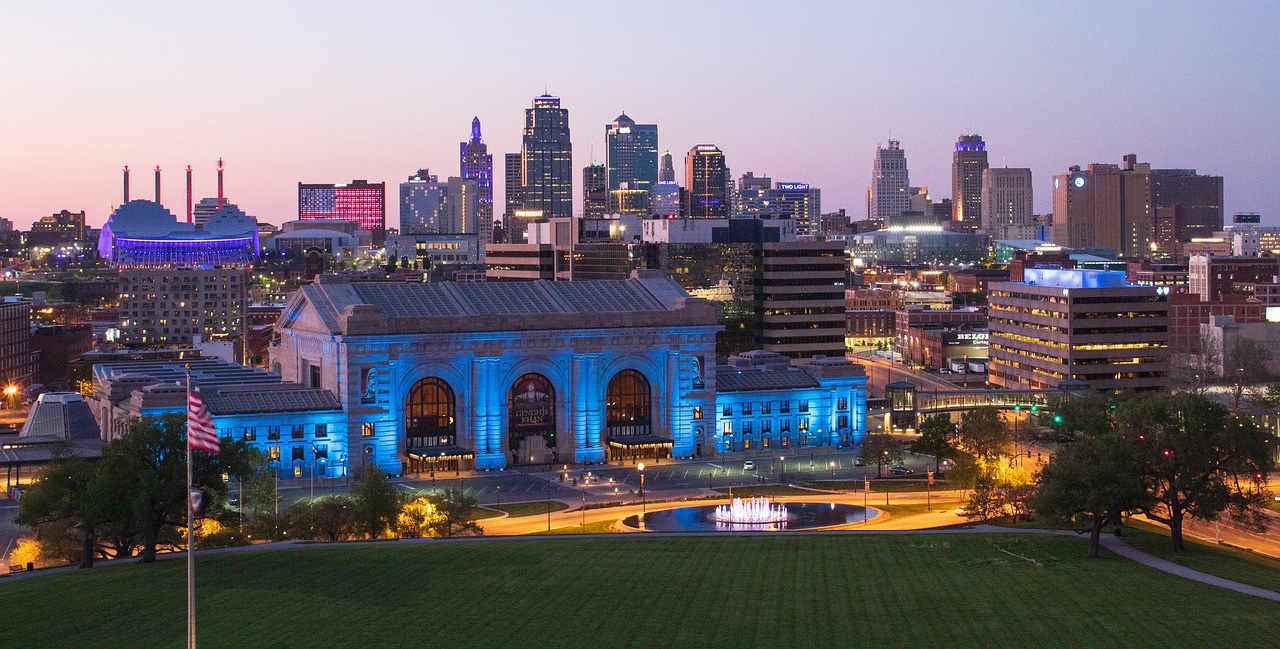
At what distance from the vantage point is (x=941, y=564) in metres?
85.5

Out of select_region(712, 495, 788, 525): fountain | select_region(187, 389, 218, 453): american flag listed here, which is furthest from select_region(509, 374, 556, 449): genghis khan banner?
select_region(187, 389, 218, 453): american flag

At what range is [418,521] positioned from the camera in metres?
104

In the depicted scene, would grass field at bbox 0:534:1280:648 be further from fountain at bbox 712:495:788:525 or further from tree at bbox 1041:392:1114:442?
fountain at bbox 712:495:788:525

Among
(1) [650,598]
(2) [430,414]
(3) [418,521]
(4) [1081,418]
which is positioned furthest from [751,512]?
(1) [650,598]

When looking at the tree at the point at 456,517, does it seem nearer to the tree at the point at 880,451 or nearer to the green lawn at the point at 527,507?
the green lawn at the point at 527,507

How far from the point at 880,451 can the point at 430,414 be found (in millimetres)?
40635

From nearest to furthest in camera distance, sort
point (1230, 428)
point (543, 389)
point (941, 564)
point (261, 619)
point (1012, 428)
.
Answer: point (261, 619) → point (941, 564) → point (1230, 428) → point (543, 389) → point (1012, 428)

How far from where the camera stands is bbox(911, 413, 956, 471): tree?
144 m

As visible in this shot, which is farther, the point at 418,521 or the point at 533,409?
the point at 533,409

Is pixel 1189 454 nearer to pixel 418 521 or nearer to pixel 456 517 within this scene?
pixel 456 517

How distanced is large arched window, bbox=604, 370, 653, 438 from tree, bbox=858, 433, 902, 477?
22.3 metres

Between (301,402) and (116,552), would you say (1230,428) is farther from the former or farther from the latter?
(301,402)

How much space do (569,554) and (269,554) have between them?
16.3 m

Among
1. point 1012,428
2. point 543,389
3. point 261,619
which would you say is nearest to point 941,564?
point 261,619
